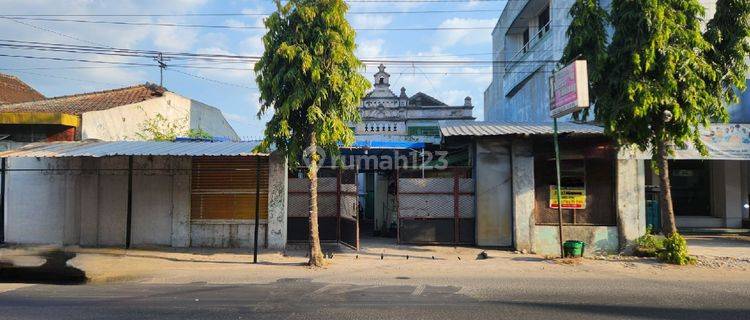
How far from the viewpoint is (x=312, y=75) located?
913 cm

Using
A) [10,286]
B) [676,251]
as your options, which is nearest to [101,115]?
[10,286]

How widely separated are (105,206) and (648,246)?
13328mm

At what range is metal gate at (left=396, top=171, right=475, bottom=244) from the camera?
12359 mm

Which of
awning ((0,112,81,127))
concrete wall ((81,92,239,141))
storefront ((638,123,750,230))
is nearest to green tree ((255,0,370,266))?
awning ((0,112,81,127))

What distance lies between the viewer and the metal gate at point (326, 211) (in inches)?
476

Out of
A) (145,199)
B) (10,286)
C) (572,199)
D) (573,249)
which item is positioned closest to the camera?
(10,286)

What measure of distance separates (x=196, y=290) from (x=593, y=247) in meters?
9.13

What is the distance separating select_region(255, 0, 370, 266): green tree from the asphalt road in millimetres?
2767

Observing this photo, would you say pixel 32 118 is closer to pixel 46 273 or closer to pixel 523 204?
pixel 46 273

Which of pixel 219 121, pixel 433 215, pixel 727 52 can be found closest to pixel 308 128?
pixel 433 215

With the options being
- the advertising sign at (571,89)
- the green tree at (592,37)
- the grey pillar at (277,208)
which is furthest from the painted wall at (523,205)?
the grey pillar at (277,208)

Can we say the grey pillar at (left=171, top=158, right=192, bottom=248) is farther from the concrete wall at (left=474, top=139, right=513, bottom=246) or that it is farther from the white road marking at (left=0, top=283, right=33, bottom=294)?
the concrete wall at (left=474, top=139, right=513, bottom=246)

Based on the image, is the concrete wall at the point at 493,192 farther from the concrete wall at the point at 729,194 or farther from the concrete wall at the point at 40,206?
the concrete wall at the point at 40,206

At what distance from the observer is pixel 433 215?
489 inches
